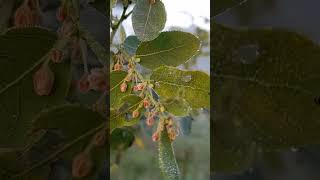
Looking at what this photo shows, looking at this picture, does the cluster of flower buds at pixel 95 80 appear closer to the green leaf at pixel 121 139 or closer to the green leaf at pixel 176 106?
the green leaf at pixel 176 106

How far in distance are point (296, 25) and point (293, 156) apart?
10 centimetres

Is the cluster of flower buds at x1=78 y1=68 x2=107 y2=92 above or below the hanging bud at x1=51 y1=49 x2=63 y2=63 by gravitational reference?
below

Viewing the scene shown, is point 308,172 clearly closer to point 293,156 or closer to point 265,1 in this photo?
point 293,156

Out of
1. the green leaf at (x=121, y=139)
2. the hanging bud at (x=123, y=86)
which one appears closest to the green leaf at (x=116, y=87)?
the hanging bud at (x=123, y=86)

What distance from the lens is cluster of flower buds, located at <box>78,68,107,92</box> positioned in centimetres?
40

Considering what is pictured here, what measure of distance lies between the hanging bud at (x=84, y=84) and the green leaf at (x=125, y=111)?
0.03 m

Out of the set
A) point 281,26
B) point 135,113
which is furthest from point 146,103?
point 281,26

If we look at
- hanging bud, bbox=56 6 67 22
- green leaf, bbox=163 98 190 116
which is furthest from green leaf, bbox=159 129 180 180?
hanging bud, bbox=56 6 67 22

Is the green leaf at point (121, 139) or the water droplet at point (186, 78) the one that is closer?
the water droplet at point (186, 78)

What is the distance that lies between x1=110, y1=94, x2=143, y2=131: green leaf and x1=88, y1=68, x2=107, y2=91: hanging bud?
2 cm

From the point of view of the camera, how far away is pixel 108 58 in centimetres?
41

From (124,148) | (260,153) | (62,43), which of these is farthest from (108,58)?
(124,148)

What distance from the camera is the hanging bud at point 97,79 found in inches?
15.9

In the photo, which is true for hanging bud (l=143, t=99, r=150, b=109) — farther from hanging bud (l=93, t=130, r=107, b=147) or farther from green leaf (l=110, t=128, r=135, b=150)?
green leaf (l=110, t=128, r=135, b=150)
